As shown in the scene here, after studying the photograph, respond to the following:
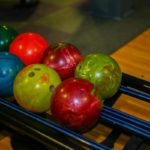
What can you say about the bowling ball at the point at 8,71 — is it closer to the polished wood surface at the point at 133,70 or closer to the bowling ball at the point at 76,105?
the bowling ball at the point at 76,105

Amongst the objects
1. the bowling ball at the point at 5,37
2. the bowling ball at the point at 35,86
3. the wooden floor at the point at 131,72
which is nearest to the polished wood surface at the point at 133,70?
the wooden floor at the point at 131,72

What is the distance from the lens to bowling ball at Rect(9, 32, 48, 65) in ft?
4.93

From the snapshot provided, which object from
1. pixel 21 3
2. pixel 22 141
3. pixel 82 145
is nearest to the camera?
pixel 82 145

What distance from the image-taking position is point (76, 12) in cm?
332

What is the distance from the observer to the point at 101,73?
130 centimetres

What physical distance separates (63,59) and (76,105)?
311 mm

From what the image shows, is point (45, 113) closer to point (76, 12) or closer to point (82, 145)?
point (82, 145)

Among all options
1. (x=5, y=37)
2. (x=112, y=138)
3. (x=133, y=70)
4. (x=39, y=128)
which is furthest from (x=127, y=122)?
(x=133, y=70)

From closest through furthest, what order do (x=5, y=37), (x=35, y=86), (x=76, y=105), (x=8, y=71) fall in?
(x=76, y=105) < (x=35, y=86) < (x=8, y=71) < (x=5, y=37)

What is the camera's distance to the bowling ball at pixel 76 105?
1136 millimetres

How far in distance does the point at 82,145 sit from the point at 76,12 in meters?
2.39

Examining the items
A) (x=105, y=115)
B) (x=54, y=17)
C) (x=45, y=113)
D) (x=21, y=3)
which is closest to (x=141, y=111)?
(x=105, y=115)

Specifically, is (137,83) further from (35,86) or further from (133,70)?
(133,70)

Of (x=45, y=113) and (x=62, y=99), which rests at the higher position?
(x=62, y=99)
